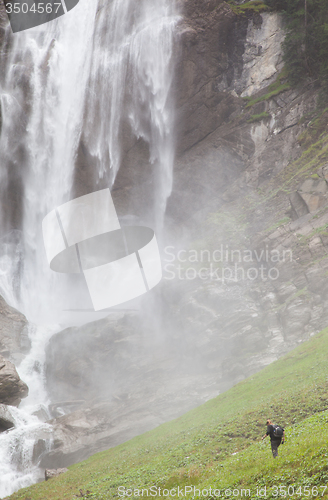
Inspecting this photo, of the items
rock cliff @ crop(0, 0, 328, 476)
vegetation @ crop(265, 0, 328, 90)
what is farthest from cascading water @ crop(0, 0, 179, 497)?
vegetation @ crop(265, 0, 328, 90)

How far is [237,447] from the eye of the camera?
49.7 ft

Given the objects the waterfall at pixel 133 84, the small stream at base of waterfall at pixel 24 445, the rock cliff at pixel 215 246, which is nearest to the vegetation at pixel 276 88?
the rock cliff at pixel 215 246

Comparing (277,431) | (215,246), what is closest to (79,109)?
(215,246)

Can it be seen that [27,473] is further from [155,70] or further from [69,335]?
[155,70]

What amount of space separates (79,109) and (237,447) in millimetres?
51452

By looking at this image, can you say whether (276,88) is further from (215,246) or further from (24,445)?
(24,445)

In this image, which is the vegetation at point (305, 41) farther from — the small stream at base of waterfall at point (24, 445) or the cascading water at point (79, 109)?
the small stream at base of waterfall at point (24, 445)

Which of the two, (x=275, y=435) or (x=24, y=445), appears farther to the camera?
(x=24, y=445)

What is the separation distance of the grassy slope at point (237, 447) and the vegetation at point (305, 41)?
38.5m

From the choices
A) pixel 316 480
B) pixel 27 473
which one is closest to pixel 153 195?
pixel 27 473

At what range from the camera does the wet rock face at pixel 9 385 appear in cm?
2917

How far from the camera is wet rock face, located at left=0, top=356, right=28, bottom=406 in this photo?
29.2 m

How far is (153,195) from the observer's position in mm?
56344

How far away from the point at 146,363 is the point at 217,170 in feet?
101
